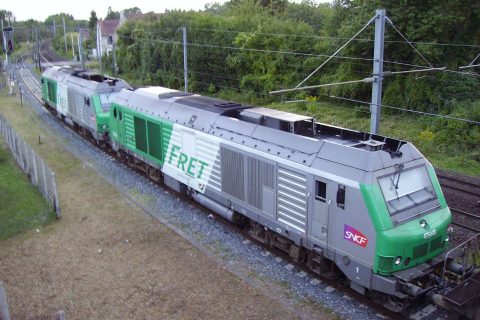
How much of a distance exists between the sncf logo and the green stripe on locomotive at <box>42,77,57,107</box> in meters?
25.2

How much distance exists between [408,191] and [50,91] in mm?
27437

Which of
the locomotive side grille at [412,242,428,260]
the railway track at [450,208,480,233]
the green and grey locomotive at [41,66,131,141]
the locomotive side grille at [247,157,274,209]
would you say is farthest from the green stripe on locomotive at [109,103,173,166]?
the railway track at [450,208,480,233]

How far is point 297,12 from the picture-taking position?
5012cm

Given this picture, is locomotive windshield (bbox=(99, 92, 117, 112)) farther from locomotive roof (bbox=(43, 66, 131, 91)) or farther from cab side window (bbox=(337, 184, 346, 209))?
cab side window (bbox=(337, 184, 346, 209))

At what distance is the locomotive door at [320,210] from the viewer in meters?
9.89

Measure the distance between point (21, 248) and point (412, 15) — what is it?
22474 millimetres

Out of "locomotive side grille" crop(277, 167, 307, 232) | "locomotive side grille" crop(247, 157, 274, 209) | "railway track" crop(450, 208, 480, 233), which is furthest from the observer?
"railway track" crop(450, 208, 480, 233)

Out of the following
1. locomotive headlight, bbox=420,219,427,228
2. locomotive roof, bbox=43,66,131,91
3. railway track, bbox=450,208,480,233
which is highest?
locomotive roof, bbox=43,66,131,91

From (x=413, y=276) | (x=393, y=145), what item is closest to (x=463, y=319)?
(x=413, y=276)

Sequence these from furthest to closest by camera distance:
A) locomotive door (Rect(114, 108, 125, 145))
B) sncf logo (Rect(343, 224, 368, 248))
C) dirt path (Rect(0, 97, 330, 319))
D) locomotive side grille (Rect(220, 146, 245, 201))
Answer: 1. locomotive door (Rect(114, 108, 125, 145))
2. locomotive side grille (Rect(220, 146, 245, 201))
3. dirt path (Rect(0, 97, 330, 319))
4. sncf logo (Rect(343, 224, 368, 248))

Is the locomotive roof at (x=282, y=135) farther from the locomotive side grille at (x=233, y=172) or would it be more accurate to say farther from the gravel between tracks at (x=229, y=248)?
the gravel between tracks at (x=229, y=248)

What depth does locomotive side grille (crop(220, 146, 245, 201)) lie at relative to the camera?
1238 centimetres

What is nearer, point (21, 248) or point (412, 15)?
point (21, 248)

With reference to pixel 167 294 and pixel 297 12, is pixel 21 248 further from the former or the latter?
pixel 297 12
